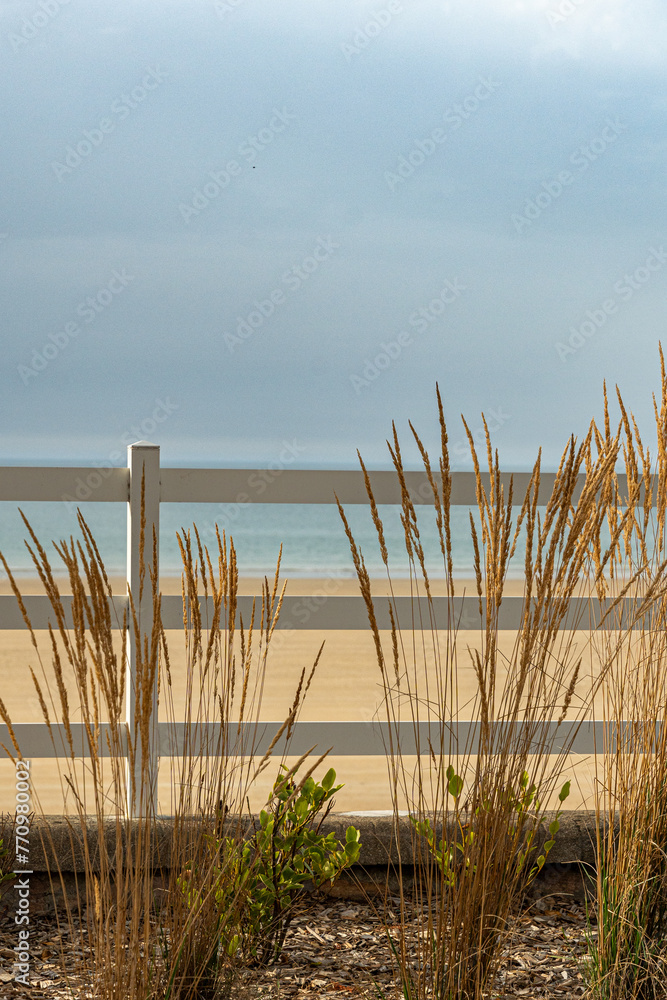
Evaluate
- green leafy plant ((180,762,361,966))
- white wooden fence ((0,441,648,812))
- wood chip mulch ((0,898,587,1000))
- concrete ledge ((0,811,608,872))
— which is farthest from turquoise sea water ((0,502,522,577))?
green leafy plant ((180,762,361,966))

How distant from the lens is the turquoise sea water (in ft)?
66.7

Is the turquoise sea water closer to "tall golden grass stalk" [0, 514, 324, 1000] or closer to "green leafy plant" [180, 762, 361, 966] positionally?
"green leafy plant" [180, 762, 361, 966]

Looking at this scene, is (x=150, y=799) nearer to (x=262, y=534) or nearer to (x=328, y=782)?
(x=328, y=782)

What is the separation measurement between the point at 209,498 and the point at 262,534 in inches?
859

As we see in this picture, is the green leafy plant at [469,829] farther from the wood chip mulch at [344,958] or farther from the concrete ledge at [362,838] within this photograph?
the concrete ledge at [362,838]

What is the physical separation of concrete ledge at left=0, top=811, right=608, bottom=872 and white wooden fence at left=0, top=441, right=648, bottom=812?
265mm

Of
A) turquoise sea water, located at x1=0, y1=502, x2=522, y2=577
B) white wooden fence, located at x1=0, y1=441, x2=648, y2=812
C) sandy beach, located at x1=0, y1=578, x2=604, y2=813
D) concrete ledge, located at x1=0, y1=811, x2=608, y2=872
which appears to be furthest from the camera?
turquoise sea water, located at x1=0, y1=502, x2=522, y2=577

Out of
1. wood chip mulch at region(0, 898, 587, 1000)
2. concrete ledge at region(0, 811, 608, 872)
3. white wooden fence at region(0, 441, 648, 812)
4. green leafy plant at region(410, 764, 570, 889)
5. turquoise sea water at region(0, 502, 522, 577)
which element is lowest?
wood chip mulch at region(0, 898, 587, 1000)

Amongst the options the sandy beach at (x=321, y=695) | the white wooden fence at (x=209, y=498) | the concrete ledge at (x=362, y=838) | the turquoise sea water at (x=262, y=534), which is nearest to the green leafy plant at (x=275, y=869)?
the concrete ledge at (x=362, y=838)

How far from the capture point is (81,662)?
1.17m

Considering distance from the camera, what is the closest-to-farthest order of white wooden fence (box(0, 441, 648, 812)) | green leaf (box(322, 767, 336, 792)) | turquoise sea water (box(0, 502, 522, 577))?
green leaf (box(322, 767, 336, 792)) < white wooden fence (box(0, 441, 648, 812)) < turquoise sea water (box(0, 502, 522, 577))

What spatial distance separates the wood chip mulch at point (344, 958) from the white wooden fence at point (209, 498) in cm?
51

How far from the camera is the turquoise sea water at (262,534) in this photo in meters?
20.3

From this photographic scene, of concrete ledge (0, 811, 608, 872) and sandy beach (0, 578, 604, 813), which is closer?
concrete ledge (0, 811, 608, 872)
